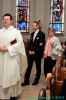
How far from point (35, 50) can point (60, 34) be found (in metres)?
4.25

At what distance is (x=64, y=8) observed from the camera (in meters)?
13.0

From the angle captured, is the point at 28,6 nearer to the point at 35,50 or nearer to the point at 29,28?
the point at 29,28

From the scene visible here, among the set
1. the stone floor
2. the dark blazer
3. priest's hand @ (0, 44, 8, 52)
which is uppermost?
priest's hand @ (0, 44, 8, 52)

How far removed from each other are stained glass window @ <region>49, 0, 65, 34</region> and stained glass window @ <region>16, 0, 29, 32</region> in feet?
2.92

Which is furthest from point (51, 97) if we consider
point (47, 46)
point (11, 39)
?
point (47, 46)

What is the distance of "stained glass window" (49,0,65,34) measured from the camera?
13426 millimetres

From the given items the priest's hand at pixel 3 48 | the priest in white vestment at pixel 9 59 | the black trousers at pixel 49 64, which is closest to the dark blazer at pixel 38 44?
the black trousers at pixel 49 64

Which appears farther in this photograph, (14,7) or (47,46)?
(14,7)

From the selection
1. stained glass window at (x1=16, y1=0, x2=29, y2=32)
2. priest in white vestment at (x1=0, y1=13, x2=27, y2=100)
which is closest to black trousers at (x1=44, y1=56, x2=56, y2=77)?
priest in white vestment at (x1=0, y1=13, x2=27, y2=100)

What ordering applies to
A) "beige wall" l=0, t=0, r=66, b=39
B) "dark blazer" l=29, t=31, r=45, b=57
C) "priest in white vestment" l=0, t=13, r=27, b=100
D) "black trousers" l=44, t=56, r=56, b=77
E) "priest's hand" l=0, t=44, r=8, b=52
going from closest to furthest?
1. "priest's hand" l=0, t=44, r=8, b=52
2. "priest in white vestment" l=0, t=13, r=27, b=100
3. "black trousers" l=44, t=56, r=56, b=77
4. "dark blazer" l=29, t=31, r=45, b=57
5. "beige wall" l=0, t=0, r=66, b=39

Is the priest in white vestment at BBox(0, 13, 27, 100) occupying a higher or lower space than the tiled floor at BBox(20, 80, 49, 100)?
higher

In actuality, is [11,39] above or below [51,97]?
above

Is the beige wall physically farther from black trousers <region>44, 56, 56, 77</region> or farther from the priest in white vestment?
the priest in white vestment

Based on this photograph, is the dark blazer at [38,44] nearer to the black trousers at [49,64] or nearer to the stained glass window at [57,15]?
the black trousers at [49,64]
